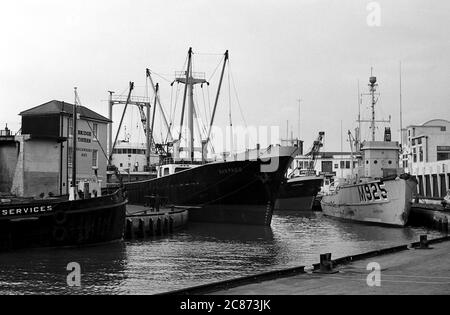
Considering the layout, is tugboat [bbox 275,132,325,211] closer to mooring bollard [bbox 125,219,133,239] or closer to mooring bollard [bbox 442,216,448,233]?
mooring bollard [bbox 442,216,448,233]

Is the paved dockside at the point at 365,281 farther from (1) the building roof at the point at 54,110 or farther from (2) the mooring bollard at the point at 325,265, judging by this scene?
(1) the building roof at the point at 54,110

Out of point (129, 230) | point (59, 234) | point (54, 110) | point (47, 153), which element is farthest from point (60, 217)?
point (54, 110)

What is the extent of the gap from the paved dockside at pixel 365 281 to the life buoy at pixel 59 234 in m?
12.6

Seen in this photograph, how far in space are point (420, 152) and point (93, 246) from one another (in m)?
71.2

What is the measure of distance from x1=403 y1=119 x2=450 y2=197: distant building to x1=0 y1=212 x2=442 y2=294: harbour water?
38001 mm

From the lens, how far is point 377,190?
3725 cm

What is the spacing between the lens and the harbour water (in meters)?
15.0

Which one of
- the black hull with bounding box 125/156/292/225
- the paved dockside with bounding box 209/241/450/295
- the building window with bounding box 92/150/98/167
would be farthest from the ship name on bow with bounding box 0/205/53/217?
the black hull with bounding box 125/156/292/225

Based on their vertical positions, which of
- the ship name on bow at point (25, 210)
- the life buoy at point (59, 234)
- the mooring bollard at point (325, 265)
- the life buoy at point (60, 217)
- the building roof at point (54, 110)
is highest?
the building roof at point (54, 110)

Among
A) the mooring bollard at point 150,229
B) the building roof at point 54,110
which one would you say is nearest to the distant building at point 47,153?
the building roof at point 54,110

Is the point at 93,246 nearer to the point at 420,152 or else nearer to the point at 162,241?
the point at 162,241

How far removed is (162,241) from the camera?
26906 millimetres

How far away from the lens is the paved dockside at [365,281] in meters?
10.3
